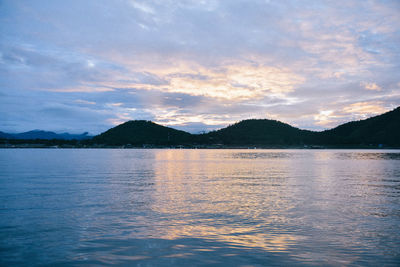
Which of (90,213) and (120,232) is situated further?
(90,213)

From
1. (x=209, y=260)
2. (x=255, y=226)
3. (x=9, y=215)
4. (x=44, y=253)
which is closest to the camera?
(x=209, y=260)

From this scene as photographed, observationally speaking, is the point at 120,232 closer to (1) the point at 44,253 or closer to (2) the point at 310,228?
(1) the point at 44,253

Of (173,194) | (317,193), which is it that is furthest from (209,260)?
(317,193)

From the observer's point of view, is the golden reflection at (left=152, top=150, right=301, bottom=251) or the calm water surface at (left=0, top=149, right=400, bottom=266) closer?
the calm water surface at (left=0, top=149, right=400, bottom=266)

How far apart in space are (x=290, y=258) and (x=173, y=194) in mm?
15258

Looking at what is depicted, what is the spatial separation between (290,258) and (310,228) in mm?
4407

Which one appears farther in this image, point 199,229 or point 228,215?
point 228,215

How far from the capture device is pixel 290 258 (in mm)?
10852

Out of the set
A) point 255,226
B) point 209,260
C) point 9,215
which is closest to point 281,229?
point 255,226

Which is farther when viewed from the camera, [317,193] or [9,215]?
[317,193]

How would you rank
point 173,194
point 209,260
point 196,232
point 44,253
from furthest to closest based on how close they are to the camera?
point 173,194, point 196,232, point 44,253, point 209,260

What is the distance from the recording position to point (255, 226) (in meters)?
14.9

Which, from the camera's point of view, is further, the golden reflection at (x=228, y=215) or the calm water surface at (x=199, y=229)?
the golden reflection at (x=228, y=215)

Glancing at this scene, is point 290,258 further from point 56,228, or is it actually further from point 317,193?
point 317,193
